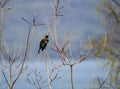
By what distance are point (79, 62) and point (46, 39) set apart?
1.83ft

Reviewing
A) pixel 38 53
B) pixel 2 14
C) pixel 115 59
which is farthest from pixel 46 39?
pixel 115 59

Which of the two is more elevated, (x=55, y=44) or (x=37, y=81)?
(x=55, y=44)

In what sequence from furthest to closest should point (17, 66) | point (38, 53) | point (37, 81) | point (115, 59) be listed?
point (115, 59)
point (37, 81)
point (38, 53)
point (17, 66)

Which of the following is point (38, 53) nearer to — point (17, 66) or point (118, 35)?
point (17, 66)

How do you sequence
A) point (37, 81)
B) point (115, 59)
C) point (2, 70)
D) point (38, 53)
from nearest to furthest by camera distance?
point (2, 70) < point (38, 53) < point (37, 81) < point (115, 59)

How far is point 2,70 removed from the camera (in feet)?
14.1

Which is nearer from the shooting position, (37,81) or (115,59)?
(37,81)

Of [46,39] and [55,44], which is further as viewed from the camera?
[46,39]

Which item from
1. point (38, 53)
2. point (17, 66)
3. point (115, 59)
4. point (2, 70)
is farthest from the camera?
point (115, 59)

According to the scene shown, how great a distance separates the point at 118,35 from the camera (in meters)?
17.8

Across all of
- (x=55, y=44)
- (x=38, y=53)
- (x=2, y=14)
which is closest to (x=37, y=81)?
(x=38, y=53)

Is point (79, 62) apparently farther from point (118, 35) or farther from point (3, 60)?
point (118, 35)

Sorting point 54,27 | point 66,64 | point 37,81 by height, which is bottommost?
point 37,81

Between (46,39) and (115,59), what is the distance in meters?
12.6
